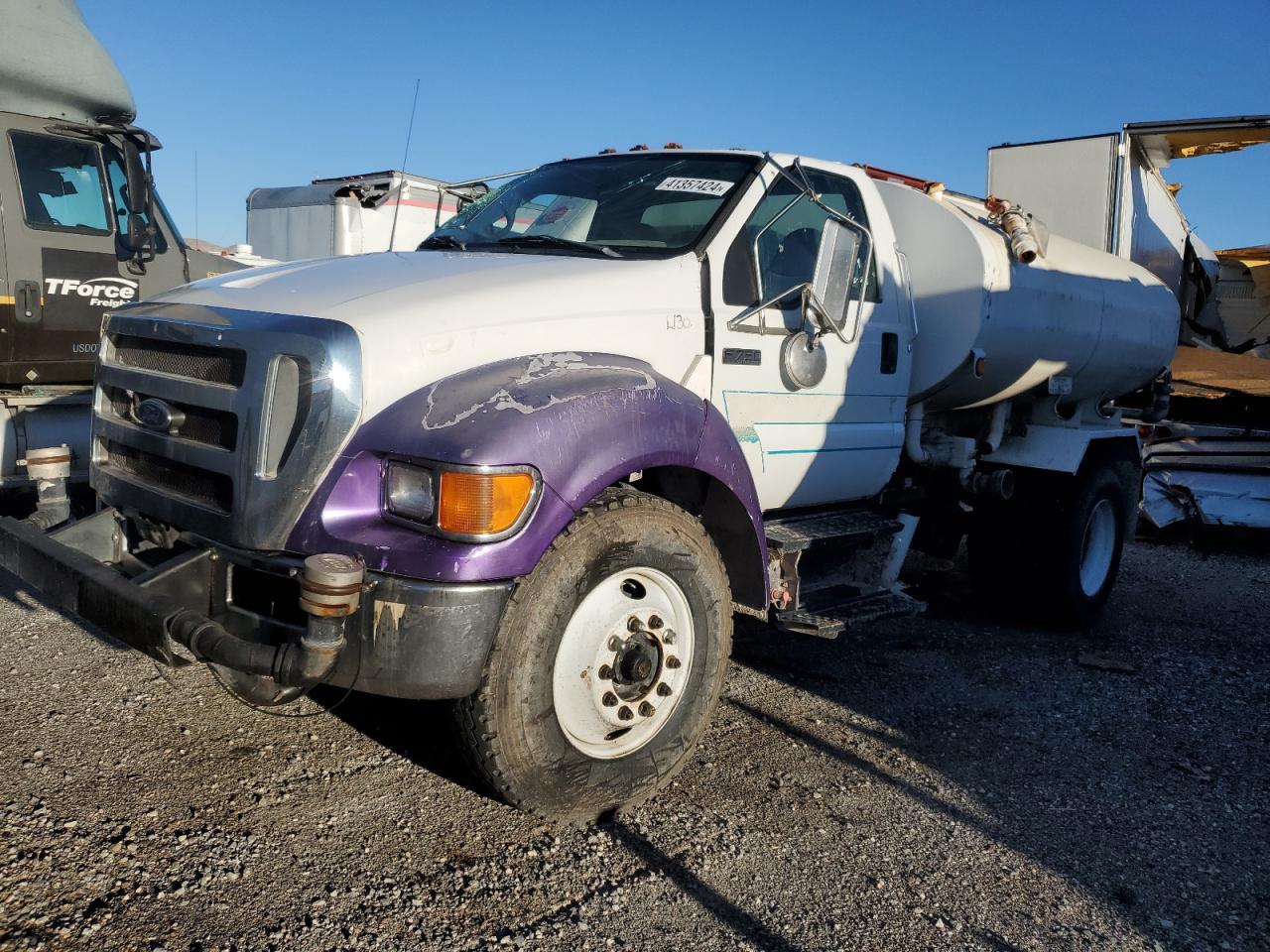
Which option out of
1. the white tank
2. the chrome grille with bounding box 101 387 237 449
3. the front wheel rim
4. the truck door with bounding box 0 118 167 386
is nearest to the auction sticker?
the white tank

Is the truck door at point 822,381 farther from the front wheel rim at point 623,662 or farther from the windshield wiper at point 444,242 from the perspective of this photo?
the windshield wiper at point 444,242

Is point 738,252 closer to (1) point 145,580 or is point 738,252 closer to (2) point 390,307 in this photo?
(2) point 390,307

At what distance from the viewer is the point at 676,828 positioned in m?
3.50

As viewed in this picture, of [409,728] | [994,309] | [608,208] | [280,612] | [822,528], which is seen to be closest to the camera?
[280,612]

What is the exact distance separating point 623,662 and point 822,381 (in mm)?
1838

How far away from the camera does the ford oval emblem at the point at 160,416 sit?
3.46 metres

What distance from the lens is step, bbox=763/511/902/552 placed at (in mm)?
4512

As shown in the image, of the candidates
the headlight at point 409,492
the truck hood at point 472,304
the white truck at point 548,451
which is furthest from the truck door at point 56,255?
the headlight at point 409,492

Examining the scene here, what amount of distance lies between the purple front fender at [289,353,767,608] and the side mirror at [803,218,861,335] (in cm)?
106

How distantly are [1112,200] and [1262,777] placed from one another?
713 cm

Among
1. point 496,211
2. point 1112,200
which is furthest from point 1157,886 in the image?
point 1112,200

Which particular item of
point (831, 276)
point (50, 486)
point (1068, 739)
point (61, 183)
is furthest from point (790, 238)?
point (61, 183)

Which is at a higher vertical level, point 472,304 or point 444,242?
point 444,242

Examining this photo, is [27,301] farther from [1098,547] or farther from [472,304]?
[1098,547]
